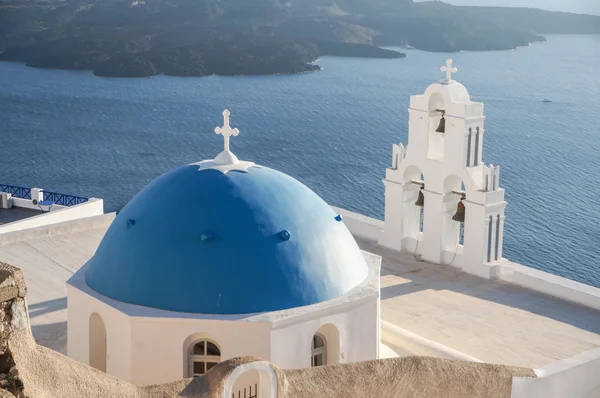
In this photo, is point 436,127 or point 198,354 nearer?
point 198,354

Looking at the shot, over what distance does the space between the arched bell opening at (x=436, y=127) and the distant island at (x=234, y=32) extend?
3174 inches

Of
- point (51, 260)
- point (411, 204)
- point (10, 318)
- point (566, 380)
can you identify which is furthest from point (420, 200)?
point (10, 318)

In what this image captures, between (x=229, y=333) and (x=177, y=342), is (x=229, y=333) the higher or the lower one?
the higher one

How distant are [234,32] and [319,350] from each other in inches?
3875

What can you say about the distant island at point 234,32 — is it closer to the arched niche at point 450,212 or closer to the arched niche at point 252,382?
the arched niche at point 450,212

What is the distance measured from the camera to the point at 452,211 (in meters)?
19.5

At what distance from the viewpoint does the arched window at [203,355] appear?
12930 millimetres

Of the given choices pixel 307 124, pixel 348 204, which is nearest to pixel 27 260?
pixel 348 204

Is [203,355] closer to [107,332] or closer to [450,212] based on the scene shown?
[107,332]

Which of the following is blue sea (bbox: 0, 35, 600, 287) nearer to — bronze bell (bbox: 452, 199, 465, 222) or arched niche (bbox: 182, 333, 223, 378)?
bronze bell (bbox: 452, 199, 465, 222)

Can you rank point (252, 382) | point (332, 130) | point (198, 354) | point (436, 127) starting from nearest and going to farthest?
point (252, 382) < point (198, 354) < point (436, 127) < point (332, 130)

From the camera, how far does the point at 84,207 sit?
24.9 metres

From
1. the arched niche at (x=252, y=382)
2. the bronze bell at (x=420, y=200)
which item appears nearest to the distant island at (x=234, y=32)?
the bronze bell at (x=420, y=200)

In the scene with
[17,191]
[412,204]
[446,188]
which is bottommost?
[17,191]
